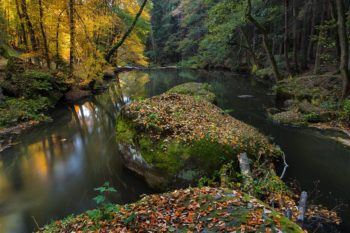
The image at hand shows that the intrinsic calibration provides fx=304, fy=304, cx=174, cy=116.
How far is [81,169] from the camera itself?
9938 millimetres

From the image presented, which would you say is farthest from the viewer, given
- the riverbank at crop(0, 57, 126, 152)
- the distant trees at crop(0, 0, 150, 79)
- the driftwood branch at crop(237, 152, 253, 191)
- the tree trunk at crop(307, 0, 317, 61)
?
the tree trunk at crop(307, 0, 317, 61)

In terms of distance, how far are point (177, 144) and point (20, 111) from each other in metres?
10.3

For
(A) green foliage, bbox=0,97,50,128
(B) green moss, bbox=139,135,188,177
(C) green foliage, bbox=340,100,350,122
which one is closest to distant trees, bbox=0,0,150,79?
(A) green foliage, bbox=0,97,50,128

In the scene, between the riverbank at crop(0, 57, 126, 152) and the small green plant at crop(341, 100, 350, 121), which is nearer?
the small green plant at crop(341, 100, 350, 121)

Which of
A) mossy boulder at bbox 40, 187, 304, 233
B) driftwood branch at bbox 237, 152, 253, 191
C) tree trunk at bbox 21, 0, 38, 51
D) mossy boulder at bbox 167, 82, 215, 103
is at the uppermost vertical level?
tree trunk at bbox 21, 0, 38, 51

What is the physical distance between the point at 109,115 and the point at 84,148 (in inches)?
239

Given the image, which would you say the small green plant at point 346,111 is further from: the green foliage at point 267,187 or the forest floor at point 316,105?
the green foliage at point 267,187

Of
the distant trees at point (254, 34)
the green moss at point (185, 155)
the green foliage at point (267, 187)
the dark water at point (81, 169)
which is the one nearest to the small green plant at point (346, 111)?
the dark water at point (81, 169)

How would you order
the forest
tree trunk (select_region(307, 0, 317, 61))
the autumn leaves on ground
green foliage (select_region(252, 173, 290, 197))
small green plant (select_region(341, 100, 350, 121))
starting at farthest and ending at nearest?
1. tree trunk (select_region(307, 0, 317, 61))
2. small green plant (select_region(341, 100, 350, 121))
3. green foliage (select_region(252, 173, 290, 197))
4. the forest
5. the autumn leaves on ground

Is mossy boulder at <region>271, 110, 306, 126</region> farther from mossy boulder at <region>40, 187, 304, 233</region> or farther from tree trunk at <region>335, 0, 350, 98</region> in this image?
mossy boulder at <region>40, 187, 304, 233</region>

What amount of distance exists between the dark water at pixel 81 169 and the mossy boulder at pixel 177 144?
2.21ft

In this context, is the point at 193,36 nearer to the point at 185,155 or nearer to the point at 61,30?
the point at 61,30

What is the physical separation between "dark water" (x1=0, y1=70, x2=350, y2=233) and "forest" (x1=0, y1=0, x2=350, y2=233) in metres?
0.04

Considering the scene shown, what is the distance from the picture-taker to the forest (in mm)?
4941
